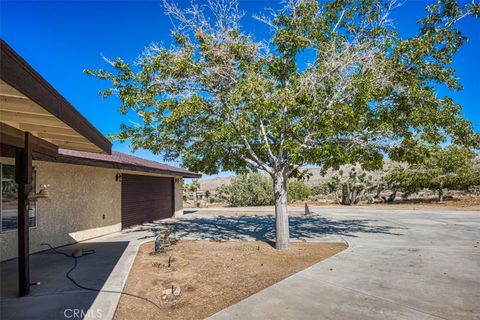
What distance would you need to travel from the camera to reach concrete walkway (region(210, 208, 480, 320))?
446 cm

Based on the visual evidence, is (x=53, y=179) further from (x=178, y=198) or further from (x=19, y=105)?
(x=178, y=198)

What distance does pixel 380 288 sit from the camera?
5492 mm

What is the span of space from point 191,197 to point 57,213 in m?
26.2

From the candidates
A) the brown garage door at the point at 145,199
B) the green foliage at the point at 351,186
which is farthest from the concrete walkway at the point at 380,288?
the green foliage at the point at 351,186

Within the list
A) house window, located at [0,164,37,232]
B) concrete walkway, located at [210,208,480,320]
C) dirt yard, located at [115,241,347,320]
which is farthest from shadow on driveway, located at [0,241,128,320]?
concrete walkway, located at [210,208,480,320]

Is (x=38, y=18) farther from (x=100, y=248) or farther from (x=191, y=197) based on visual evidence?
(x=191, y=197)

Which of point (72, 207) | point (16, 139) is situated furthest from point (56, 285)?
point (72, 207)

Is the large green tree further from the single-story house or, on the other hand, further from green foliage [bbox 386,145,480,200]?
green foliage [bbox 386,145,480,200]

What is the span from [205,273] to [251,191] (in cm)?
2417

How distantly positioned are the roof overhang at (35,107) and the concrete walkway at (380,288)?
3.46m

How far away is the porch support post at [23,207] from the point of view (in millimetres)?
5188

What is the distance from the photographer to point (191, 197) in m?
35.8

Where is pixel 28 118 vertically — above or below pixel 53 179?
above

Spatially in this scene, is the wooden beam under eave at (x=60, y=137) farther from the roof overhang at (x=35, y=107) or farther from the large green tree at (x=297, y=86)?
the large green tree at (x=297, y=86)
